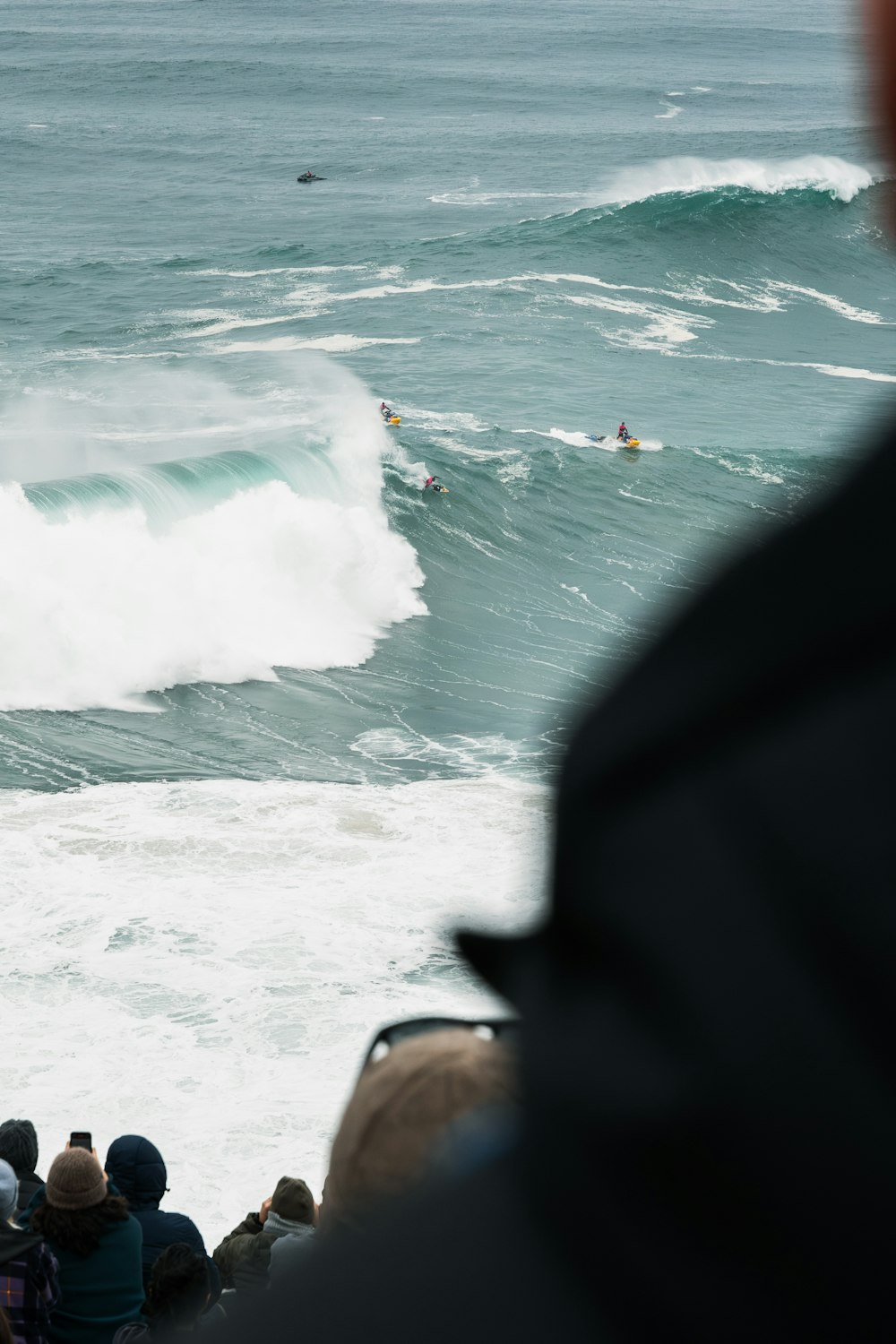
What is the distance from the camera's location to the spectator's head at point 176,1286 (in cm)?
375

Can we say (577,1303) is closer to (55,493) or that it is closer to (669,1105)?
(669,1105)

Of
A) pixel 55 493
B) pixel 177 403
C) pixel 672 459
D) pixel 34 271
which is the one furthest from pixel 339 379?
pixel 34 271

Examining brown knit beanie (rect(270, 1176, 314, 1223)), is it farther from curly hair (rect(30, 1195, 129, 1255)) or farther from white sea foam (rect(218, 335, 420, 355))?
white sea foam (rect(218, 335, 420, 355))

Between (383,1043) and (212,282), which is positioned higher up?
(383,1043)

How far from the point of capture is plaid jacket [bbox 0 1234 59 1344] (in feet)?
11.5

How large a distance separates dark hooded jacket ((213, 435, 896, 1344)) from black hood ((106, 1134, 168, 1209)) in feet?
13.5

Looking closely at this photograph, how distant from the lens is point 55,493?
2050 cm

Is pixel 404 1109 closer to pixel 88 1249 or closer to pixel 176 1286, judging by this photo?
pixel 176 1286

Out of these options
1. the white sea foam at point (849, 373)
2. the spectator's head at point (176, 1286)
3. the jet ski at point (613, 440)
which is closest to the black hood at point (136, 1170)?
the spectator's head at point (176, 1286)

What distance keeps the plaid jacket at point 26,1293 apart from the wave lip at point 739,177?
141 ft

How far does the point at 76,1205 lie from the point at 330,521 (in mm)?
18374

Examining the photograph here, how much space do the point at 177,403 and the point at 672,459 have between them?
8.85 metres

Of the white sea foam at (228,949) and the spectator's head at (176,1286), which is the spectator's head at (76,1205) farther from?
the white sea foam at (228,949)

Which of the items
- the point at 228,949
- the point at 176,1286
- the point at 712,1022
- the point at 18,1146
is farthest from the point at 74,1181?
the point at 228,949
